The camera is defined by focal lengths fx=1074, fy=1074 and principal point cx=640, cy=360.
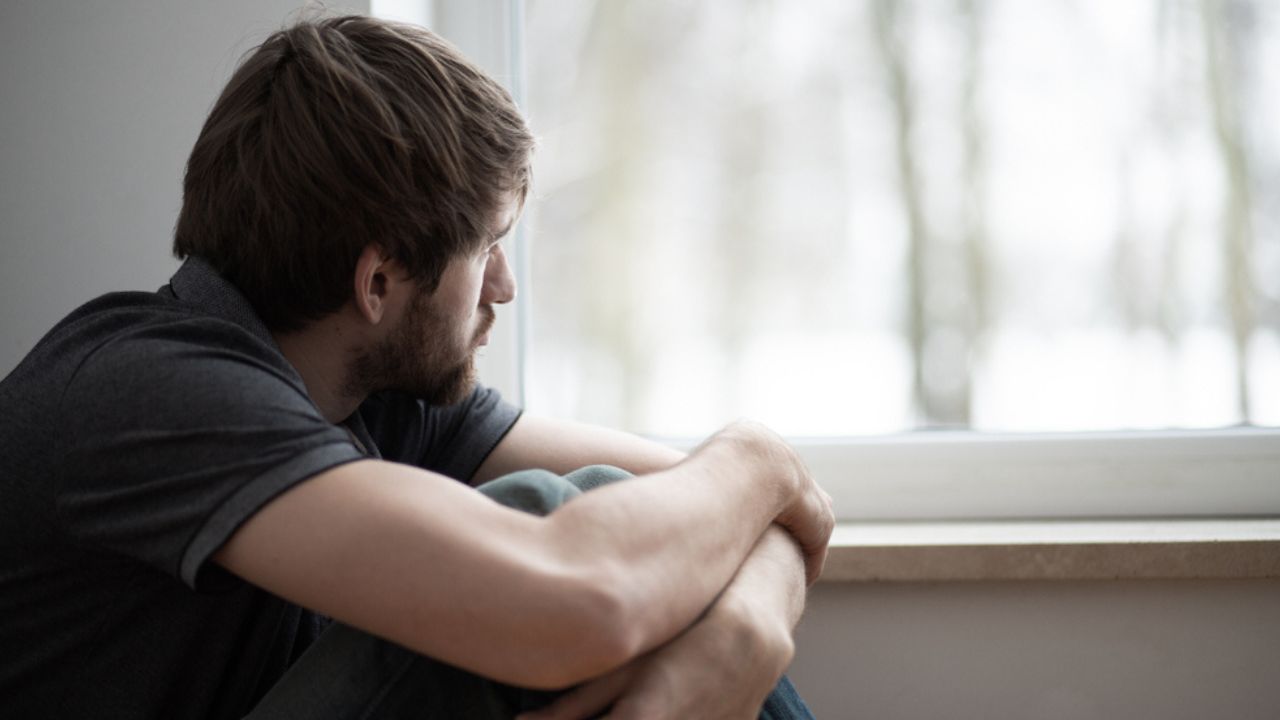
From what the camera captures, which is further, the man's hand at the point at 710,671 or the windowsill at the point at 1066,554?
the windowsill at the point at 1066,554

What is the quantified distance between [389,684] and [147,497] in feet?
0.68

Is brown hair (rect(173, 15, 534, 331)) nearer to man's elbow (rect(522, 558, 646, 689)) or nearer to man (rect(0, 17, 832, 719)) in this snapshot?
man (rect(0, 17, 832, 719))

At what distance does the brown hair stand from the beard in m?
0.04

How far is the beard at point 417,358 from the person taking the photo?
1011 mm

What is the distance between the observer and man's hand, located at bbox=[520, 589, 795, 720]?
0.74 m

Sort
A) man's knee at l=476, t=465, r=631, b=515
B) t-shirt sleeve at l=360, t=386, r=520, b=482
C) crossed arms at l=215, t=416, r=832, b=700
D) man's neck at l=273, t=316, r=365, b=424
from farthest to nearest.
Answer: t-shirt sleeve at l=360, t=386, r=520, b=482, man's neck at l=273, t=316, r=365, b=424, man's knee at l=476, t=465, r=631, b=515, crossed arms at l=215, t=416, r=832, b=700

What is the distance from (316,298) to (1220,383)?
107 cm

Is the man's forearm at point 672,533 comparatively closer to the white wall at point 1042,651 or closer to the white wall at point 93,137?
the white wall at point 1042,651

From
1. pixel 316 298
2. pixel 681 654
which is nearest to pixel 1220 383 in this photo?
pixel 681 654

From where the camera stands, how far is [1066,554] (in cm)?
117

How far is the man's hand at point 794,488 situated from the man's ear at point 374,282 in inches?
12.7

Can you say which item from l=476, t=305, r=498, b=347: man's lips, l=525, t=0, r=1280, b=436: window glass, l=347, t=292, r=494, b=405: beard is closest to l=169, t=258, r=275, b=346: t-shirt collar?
l=347, t=292, r=494, b=405: beard

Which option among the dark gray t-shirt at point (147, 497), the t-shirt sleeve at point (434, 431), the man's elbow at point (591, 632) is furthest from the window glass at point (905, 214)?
the man's elbow at point (591, 632)

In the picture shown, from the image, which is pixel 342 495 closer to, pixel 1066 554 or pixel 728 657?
pixel 728 657
